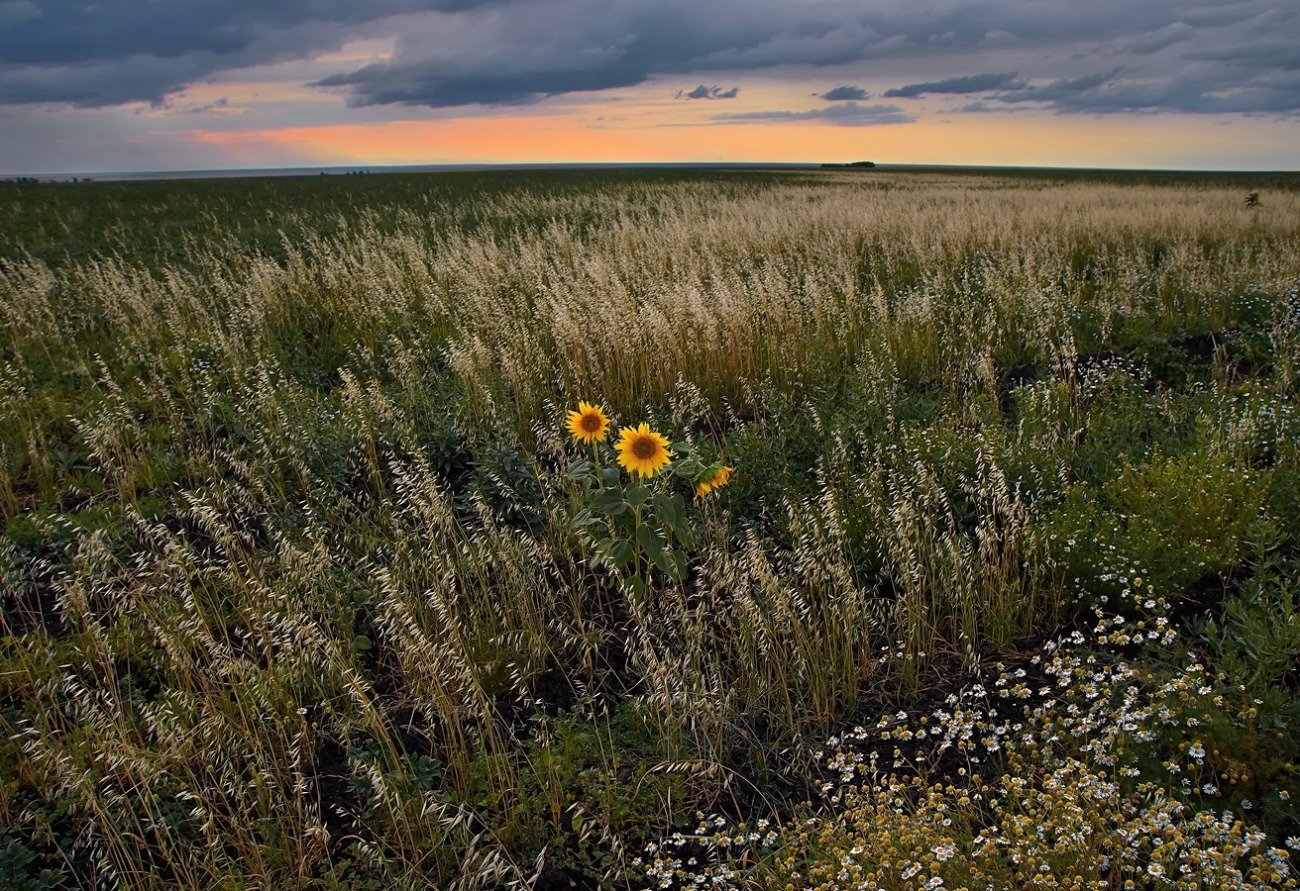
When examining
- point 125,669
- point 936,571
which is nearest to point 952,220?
point 936,571

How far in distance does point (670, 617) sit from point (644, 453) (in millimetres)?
757

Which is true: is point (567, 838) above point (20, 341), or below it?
below

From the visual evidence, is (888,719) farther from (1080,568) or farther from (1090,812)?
(1080,568)

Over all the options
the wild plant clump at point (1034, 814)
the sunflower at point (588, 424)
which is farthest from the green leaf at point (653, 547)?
the wild plant clump at point (1034, 814)

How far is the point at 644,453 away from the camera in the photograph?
11.8 ft

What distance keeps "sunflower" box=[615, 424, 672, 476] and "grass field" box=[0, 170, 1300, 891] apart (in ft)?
0.07

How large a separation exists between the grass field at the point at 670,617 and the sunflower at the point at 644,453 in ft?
0.07

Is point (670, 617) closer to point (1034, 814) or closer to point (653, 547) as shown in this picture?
point (653, 547)

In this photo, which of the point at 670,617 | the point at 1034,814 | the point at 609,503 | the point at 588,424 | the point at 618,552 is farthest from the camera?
the point at 588,424

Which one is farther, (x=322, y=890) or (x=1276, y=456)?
(x=1276, y=456)

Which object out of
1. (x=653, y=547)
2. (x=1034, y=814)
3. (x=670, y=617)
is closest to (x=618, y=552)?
(x=653, y=547)

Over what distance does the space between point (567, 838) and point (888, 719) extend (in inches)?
47.6

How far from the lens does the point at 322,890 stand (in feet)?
8.24

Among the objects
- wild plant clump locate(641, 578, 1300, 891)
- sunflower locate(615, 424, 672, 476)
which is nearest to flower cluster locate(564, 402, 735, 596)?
sunflower locate(615, 424, 672, 476)
